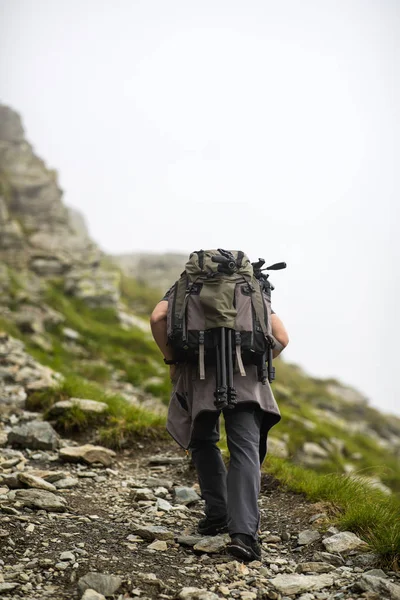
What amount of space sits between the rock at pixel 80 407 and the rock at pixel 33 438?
36.4 inches

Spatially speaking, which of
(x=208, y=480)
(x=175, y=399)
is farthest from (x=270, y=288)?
(x=208, y=480)

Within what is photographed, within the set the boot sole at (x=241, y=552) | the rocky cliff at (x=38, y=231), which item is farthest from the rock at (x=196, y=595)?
the rocky cliff at (x=38, y=231)

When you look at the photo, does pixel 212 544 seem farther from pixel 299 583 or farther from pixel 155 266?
pixel 155 266

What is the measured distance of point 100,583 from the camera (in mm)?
3992

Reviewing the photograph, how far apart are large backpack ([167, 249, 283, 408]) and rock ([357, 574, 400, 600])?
1.81 meters

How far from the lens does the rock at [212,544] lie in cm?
505

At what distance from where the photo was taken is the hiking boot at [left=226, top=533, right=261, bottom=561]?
479 cm

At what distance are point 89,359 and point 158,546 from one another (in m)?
13.2

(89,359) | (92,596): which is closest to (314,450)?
(89,359)

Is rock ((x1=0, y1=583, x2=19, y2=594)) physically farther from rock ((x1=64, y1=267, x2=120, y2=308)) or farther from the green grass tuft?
rock ((x1=64, y1=267, x2=120, y2=308))

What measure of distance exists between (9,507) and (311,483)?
3.74 m

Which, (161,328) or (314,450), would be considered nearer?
(161,328)

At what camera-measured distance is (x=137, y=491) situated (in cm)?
679

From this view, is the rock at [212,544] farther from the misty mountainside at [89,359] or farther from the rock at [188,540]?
the misty mountainside at [89,359]
